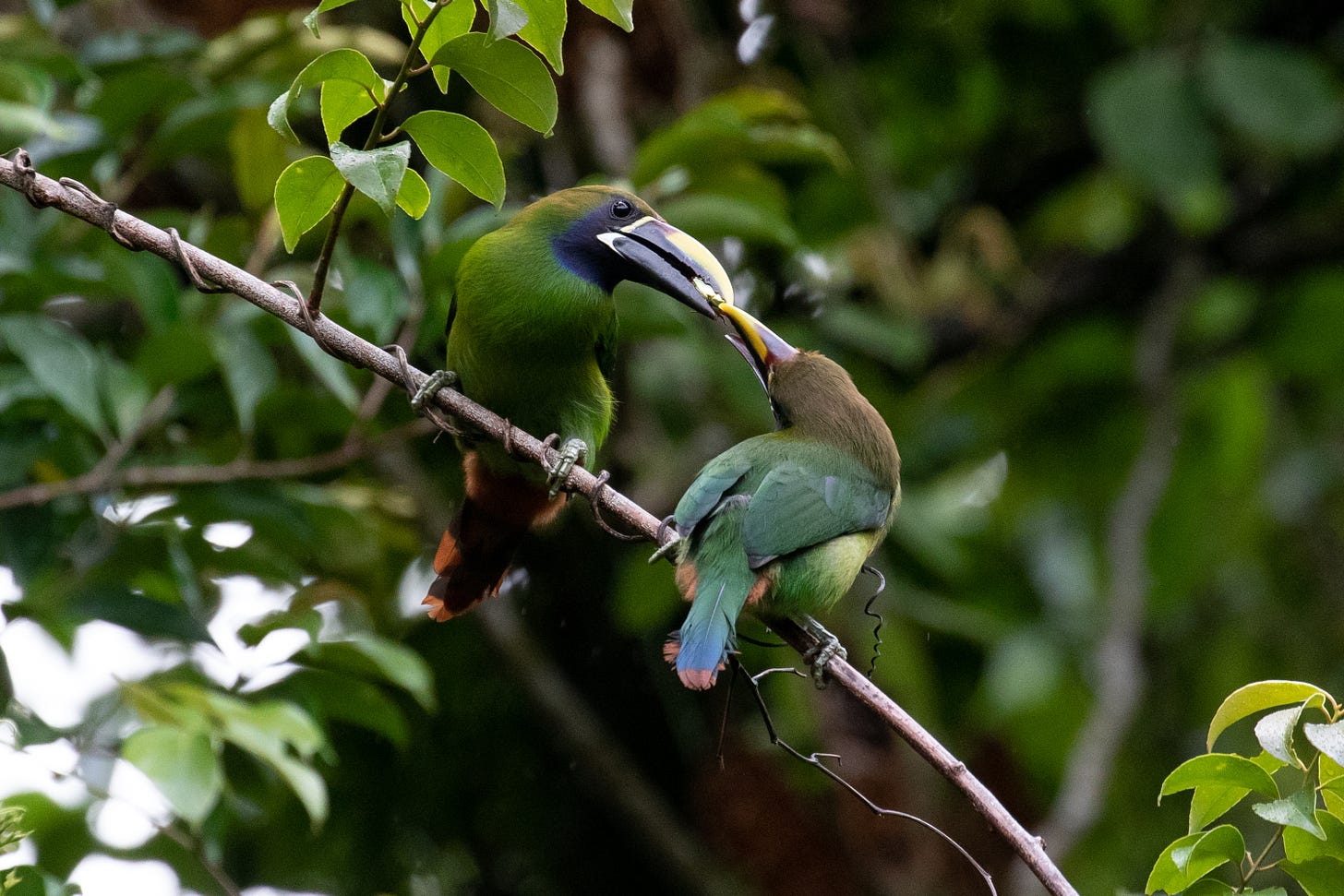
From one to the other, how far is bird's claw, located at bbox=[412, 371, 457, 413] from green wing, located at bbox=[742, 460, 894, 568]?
1.68 ft

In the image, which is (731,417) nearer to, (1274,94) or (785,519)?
(1274,94)

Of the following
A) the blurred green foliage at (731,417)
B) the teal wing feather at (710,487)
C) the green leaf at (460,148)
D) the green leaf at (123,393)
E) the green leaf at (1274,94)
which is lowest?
the blurred green foliage at (731,417)

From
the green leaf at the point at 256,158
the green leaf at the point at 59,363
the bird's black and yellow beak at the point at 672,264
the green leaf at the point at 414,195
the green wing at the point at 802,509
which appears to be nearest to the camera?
the green leaf at the point at 414,195

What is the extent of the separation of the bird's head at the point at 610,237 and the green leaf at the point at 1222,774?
4.29ft

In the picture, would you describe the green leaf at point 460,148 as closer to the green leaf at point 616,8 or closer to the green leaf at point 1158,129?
the green leaf at point 616,8

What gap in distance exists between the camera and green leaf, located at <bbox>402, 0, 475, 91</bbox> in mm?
1701

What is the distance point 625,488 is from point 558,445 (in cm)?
180

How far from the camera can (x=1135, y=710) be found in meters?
5.68

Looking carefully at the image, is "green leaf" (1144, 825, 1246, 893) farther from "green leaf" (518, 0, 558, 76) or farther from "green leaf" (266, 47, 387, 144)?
"green leaf" (266, 47, 387, 144)

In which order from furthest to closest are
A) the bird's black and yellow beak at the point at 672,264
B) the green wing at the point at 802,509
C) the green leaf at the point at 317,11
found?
the bird's black and yellow beak at the point at 672,264, the green wing at the point at 802,509, the green leaf at the point at 317,11

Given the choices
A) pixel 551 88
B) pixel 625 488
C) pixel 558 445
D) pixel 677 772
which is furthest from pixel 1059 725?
pixel 551 88

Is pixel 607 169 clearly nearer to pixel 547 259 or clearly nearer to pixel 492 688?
pixel 492 688

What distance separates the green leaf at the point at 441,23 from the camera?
5.58ft

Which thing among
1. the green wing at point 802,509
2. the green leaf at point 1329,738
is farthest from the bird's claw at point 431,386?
the green leaf at point 1329,738
